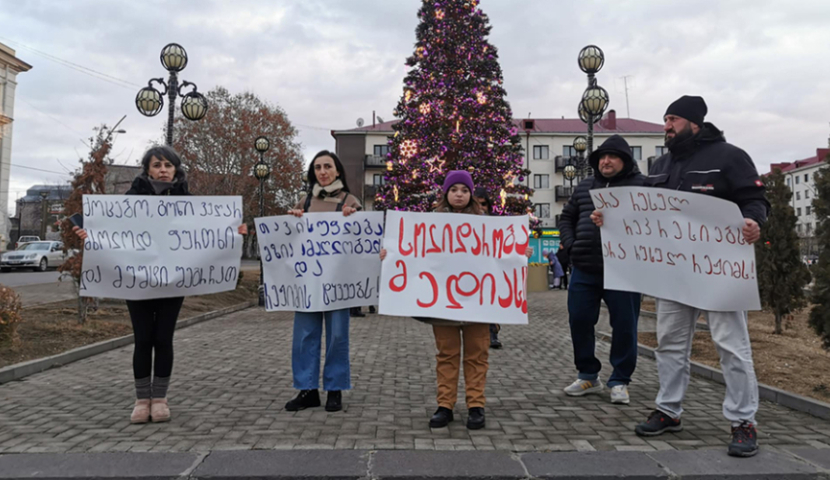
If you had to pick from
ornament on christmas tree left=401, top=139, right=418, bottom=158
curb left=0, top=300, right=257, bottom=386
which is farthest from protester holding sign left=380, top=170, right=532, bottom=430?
ornament on christmas tree left=401, top=139, right=418, bottom=158

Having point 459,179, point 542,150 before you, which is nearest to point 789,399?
point 459,179

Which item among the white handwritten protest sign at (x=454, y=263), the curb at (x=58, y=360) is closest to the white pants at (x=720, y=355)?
the white handwritten protest sign at (x=454, y=263)

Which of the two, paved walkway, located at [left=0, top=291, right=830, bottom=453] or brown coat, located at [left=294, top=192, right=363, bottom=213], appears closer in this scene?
paved walkway, located at [left=0, top=291, right=830, bottom=453]

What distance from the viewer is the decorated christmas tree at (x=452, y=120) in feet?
54.5

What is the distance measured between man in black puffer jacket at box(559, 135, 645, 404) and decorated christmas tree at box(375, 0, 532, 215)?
1184 centimetres

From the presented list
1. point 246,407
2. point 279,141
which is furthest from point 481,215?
point 279,141

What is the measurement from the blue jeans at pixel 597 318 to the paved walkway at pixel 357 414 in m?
0.27

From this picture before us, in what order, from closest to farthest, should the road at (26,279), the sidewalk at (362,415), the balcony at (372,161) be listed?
the sidewalk at (362,415)
the road at (26,279)
the balcony at (372,161)

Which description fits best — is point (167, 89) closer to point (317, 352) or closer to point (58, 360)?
point (58, 360)

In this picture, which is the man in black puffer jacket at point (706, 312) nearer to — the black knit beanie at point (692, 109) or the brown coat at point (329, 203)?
the black knit beanie at point (692, 109)

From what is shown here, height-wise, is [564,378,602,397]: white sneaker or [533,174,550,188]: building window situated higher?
[533,174,550,188]: building window

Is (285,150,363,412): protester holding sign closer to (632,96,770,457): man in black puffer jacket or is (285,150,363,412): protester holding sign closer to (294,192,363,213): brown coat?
(294,192,363,213): brown coat

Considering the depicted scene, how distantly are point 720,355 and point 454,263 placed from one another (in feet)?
5.87

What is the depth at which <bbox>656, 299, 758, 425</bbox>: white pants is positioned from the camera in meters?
3.21
